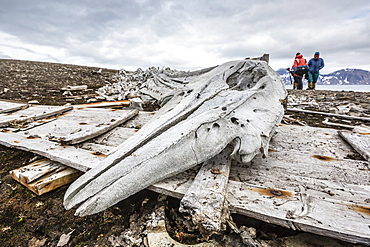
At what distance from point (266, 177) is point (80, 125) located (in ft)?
8.52

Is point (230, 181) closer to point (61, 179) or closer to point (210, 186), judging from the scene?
point (210, 186)

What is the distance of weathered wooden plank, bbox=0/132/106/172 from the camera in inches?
70.4

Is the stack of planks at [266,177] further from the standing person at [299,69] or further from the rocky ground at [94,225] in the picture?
the standing person at [299,69]

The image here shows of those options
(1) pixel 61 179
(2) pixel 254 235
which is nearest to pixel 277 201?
(2) pixel 254 235

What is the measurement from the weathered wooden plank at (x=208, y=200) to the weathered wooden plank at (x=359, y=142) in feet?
4.44

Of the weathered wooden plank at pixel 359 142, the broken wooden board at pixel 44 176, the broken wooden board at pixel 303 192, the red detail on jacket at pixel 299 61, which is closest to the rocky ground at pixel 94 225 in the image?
the broken wooden board at pixel 44 176

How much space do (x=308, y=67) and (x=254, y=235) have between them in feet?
39.2

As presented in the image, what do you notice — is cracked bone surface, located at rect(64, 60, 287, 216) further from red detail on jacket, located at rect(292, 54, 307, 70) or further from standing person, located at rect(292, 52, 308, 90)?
red detail on jacket, located at rect(292, 54, 307, 70)

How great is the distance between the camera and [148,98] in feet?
18.1

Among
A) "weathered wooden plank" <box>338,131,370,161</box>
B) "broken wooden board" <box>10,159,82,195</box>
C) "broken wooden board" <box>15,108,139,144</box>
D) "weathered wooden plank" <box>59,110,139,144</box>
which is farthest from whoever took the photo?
"broken wooden board" <box>15,108,139,144</box>

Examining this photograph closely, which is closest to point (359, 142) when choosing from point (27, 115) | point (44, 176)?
point (44, 176)

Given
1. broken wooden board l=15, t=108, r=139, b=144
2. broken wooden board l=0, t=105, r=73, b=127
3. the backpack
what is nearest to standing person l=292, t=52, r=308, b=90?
the backpack

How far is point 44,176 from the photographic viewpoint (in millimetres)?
1796

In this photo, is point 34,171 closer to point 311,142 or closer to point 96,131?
point 96,131
